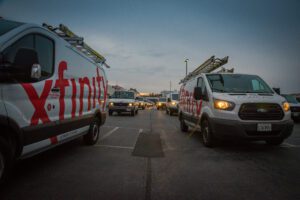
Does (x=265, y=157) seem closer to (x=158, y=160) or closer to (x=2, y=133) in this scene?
(x=158, y=160)

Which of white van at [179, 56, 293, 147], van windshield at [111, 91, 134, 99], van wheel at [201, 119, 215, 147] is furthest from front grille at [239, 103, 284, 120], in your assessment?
van windshield at [111, 91, 134, 99]

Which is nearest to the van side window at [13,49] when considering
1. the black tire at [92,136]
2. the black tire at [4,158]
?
the black tire at [4,158]

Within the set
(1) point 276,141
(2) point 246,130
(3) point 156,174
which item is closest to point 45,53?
(3) point 156,174

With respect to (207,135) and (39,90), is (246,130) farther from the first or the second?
(39,90)

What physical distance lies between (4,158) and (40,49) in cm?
157

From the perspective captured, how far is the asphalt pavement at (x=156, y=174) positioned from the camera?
2.43m

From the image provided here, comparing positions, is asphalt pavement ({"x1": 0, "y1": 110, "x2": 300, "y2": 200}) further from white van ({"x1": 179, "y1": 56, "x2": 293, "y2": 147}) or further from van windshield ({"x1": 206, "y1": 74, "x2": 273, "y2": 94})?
van windshield ({"x1": 206, "y1": 74, "x2": 273, "y2": 94})

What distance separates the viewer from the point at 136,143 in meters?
5.54

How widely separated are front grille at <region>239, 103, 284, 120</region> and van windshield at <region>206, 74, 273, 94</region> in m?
0.79

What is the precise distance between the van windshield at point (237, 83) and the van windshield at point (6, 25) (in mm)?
4389

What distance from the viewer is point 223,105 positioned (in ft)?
15.3

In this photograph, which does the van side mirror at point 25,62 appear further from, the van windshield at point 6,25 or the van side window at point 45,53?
the van side window at point 45,53

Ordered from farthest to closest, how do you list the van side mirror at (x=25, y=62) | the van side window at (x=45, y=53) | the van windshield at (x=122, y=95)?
the van windshield at (x=122, y=95)
the van side window at (x=45, y=53)
the van side mirror at (x=25, y=62)

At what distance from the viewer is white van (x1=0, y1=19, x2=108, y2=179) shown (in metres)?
2.20
